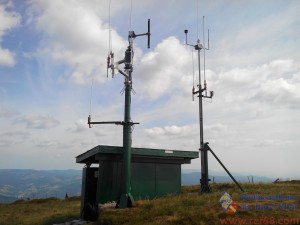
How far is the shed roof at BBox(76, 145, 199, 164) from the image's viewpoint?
63.8ft

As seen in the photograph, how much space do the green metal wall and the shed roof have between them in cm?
38

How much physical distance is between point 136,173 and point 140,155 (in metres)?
1.28

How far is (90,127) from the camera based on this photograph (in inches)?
784

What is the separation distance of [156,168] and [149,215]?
7854mm

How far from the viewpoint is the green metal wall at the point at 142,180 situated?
19.7m

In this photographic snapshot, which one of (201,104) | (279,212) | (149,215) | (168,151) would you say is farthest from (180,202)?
(201,104)

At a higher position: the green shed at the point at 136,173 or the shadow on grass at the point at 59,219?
the green shed at the point at 136,173

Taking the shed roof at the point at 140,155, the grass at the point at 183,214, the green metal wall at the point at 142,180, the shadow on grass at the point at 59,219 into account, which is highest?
the shed roof at the point at 140,155

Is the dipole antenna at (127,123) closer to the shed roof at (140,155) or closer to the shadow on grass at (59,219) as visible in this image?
the shed roof at (140,155)

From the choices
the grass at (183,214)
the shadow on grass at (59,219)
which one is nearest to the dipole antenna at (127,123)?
the grass at (183,214)

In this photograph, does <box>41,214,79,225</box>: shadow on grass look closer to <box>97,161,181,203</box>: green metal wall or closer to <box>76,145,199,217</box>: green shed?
<box>76,145,199,217</box>: green shed

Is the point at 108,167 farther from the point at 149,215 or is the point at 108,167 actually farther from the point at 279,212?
the point at 279,212

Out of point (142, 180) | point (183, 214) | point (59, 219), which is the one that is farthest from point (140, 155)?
point (183, 214)

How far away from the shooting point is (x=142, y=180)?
21.0 metres
